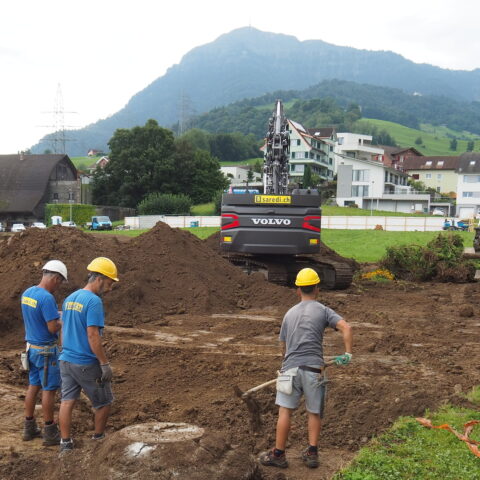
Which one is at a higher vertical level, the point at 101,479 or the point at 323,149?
the point at 323,149

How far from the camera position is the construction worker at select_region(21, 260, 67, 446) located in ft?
18.5

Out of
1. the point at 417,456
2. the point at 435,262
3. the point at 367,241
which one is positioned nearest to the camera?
the point at 417,456

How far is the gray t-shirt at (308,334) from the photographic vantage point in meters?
5.29

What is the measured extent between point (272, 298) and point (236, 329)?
292 cm

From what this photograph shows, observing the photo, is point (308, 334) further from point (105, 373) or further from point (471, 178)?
point (471, 178)

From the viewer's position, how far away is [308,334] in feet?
17.4

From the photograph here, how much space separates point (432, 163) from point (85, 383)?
10114cm

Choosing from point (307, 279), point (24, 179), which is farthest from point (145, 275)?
point (24, 179)

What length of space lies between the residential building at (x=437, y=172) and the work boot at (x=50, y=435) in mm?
96065

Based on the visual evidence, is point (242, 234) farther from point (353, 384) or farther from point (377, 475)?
point (377, 475)

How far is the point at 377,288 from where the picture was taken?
17.6 meters

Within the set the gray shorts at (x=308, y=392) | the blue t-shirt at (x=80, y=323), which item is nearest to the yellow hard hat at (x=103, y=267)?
the blue t-shirt at (x=80, y=323)

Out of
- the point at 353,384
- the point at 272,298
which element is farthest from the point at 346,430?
the point at 272,298

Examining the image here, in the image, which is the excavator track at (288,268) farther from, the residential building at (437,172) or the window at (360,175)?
the residential building at (437,172)
